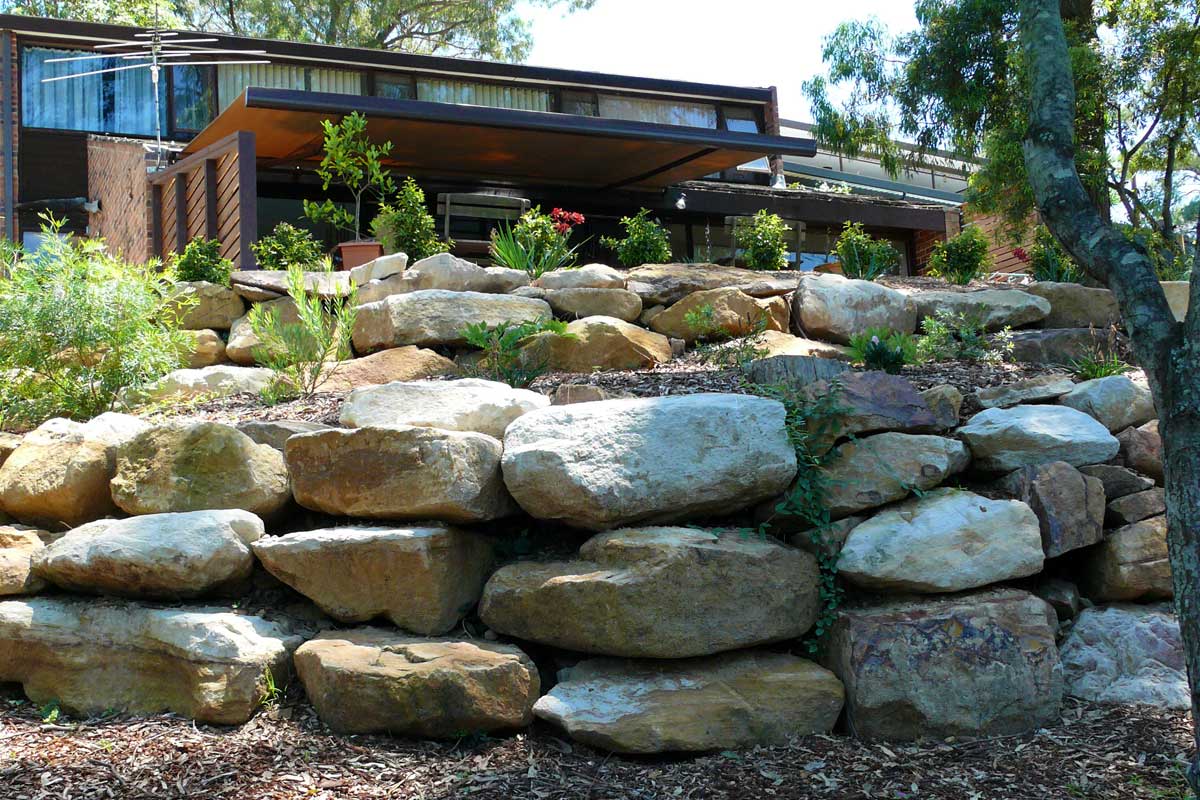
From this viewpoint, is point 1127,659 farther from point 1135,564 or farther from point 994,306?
point 994,306

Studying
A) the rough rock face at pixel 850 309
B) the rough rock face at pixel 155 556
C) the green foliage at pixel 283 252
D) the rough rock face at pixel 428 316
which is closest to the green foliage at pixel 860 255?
the rough rock face at pixel 850 309

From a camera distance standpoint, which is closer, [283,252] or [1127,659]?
[1127,659]

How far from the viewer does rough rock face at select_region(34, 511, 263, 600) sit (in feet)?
14.6

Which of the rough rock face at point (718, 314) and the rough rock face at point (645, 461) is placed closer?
the rough rock face at point (645, 461)

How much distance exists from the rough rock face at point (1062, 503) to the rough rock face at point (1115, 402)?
0.64 m

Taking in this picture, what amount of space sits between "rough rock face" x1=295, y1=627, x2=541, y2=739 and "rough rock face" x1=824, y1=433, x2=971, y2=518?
5.27ft

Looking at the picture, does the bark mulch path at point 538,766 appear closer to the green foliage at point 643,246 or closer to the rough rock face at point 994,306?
the rough rock face at point 994,306

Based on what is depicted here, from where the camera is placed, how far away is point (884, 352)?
19.5 feet

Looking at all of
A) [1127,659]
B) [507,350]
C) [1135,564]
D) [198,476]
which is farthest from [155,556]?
[1135,564]

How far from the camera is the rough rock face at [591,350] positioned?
6410 millimetres

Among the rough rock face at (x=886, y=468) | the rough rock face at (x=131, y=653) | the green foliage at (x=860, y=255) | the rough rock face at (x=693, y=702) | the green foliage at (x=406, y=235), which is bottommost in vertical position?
the rough rock face at (x=693, y=702)

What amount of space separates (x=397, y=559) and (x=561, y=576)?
71 cm

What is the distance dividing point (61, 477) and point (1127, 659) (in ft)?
16.0

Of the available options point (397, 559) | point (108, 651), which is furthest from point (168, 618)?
point (397, 559)
